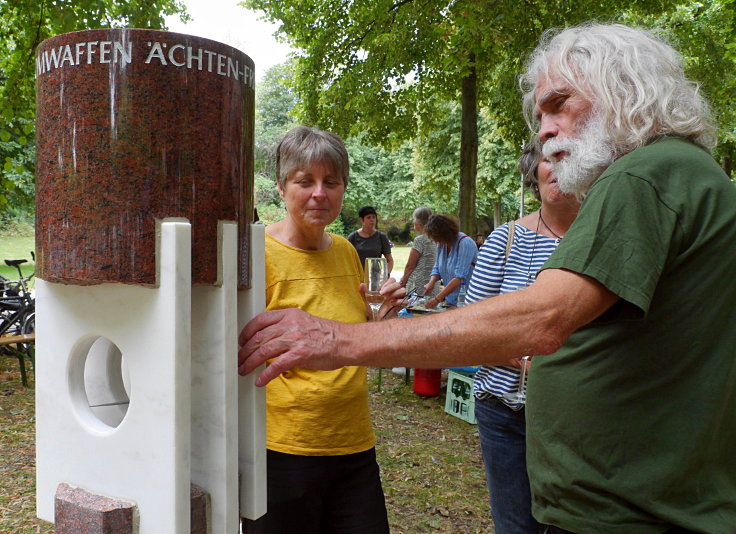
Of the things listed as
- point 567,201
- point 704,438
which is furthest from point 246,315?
point 567,201

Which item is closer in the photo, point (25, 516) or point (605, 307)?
point (605, 307)

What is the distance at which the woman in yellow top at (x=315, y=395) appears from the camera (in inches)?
76.3

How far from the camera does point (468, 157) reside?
337 inches

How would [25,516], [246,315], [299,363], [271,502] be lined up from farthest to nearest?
[25,516], [271,502], [246,315], [299,363]

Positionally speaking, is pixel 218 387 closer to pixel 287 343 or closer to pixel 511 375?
pixel 287 343

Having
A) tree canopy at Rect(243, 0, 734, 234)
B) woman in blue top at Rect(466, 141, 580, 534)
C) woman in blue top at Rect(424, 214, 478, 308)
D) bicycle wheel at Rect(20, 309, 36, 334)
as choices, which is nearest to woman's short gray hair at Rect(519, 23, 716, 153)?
woman in blue top at Rect(466, 141, 580, 534)

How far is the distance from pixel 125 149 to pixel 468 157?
305 inches

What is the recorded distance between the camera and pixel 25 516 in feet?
12.7

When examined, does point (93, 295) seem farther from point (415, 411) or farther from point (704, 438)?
point (415, 411)

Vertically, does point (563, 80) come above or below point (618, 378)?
above

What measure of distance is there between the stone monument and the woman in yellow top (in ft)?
2.10

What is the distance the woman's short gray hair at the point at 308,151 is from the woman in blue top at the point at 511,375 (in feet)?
2.21

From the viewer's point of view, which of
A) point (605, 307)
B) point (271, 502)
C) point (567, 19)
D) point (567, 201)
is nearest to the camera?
point (605, 307)

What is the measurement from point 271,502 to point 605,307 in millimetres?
1258
